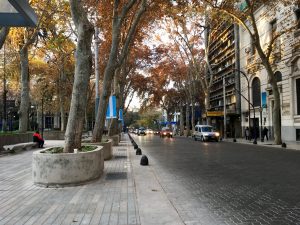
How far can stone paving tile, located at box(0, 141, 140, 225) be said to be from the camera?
250 inches

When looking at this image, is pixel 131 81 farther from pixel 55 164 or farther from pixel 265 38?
pixel 55 164

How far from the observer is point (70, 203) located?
7594mm

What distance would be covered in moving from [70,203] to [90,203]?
0.40m

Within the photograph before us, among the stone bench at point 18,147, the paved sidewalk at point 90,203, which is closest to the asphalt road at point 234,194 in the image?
the paved sidewalk at point 90,203

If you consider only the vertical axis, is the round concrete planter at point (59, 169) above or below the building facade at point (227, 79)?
below

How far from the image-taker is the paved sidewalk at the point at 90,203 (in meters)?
6.35

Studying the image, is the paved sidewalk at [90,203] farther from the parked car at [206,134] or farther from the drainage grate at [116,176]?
the parked car at [206,134]

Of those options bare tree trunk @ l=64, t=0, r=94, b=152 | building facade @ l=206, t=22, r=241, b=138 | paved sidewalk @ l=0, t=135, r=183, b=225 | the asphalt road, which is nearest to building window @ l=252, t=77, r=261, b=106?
building facade @ l=206, t=22, r=241, b=138

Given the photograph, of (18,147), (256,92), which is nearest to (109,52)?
(18,147)

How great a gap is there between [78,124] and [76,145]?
1.97ft

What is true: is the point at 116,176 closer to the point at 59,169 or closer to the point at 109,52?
the point at 59,169

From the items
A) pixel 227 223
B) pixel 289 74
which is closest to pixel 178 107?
pixel 289 74

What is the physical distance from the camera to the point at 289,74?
34.6m

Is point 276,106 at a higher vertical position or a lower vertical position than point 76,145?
higher
